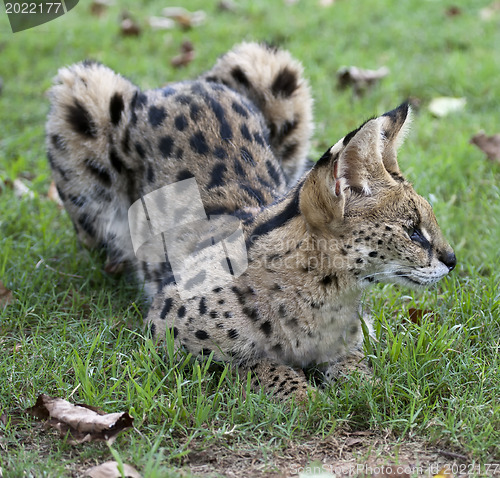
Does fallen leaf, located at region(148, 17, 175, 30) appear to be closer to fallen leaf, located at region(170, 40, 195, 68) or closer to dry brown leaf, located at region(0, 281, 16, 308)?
fallen leaf, located at region(170, 40, 195, 68)

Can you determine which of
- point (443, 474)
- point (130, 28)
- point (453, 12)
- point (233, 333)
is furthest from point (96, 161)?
point (453, 12)

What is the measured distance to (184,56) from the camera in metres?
8.04

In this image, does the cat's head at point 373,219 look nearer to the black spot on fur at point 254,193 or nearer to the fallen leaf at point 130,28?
the black spot on fur at point 254,193

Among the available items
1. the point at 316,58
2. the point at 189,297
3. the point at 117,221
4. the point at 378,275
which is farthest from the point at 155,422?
the point at 316,58

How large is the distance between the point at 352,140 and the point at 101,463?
5.90 ft

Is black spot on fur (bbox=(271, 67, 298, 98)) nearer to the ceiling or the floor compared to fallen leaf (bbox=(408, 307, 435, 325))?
nearer to the ceiling

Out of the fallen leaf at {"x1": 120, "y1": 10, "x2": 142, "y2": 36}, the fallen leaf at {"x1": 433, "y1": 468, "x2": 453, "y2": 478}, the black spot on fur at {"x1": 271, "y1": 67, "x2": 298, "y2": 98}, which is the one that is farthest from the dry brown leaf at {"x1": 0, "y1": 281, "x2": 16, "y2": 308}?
the fallen leaf at {"x1": 120, "y1": 10, "x2": 142, "y2": 36}

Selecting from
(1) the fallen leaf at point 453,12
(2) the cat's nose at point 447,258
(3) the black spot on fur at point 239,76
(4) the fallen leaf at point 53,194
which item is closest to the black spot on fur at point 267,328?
(2) the cat's nose at point 447,258

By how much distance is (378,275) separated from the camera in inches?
145

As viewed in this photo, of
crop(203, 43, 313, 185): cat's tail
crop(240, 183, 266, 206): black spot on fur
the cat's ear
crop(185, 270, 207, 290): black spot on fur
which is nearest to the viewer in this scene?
the cat's ear

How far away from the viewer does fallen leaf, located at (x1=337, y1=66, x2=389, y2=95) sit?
7.29m

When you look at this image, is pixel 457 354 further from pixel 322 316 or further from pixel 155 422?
pixel 155 422

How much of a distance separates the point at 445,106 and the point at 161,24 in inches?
Answer: 141

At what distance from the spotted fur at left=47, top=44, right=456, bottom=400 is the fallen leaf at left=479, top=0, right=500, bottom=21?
4853 millimetres
